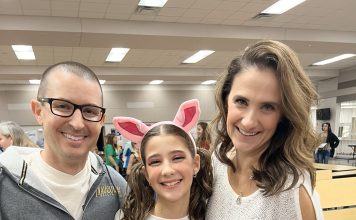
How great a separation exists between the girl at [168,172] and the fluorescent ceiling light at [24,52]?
8.62 meters

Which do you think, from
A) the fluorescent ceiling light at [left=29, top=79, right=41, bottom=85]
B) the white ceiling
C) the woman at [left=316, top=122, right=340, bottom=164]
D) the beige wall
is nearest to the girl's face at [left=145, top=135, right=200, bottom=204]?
the white ceiling

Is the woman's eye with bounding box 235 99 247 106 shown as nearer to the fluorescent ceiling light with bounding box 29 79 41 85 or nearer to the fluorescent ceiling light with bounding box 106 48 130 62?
the fluorescent ceiling light with bounding box 106 48 130 62

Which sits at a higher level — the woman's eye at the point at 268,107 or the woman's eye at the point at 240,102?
the woman's eye at the point at 240,102

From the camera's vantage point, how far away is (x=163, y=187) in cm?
146

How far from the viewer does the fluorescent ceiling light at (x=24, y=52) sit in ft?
30.2

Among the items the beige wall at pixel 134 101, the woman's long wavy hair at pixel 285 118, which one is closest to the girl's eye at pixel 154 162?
the woman's long wavy hair at pixel 285 118

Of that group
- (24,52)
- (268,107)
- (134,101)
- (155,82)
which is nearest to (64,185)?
(268,107)

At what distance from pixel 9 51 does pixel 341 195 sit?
924cm

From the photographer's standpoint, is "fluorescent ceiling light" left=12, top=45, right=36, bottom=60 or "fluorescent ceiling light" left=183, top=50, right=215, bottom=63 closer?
"fluorescent ceiling light" left=12, top=45, right=36, bottom=60

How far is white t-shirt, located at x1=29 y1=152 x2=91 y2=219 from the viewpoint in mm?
1443

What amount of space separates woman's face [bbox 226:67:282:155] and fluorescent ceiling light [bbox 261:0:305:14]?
556 centimetres

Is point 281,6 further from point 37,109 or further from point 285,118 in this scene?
point 37,109

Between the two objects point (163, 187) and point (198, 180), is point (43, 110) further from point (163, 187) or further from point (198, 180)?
point (198, 180)

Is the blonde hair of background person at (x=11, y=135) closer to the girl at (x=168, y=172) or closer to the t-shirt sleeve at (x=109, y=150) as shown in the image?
the girl at (x=168, y=172)
